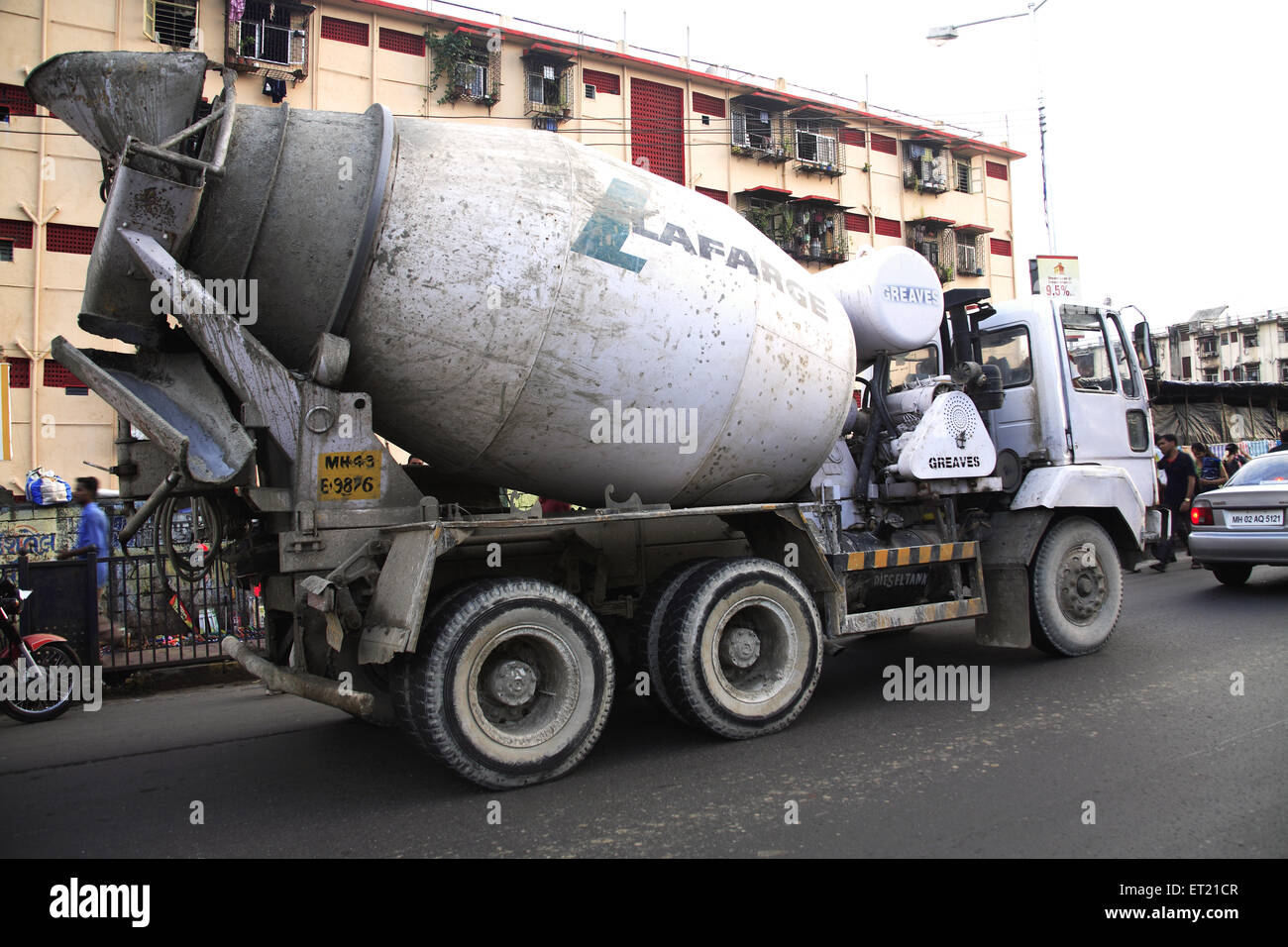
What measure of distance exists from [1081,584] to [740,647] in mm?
3215

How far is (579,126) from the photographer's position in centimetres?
2594

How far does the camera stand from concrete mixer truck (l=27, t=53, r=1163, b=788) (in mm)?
4027

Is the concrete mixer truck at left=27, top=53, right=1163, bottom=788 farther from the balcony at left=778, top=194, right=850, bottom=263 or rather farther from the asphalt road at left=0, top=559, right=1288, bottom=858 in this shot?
the balcony at left=778, top=194, right=850, bottom=263

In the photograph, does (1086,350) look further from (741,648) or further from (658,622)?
(658,622)

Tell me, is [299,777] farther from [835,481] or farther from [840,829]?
[835,481]

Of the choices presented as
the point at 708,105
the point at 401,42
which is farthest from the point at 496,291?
the point at 708,105

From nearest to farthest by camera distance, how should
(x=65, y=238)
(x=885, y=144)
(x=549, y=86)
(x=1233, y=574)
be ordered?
(x=1233, y=574)
(x=65, y=238)
(x=549, y=86)
(x=885, y=144)

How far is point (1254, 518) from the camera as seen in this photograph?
8.99m

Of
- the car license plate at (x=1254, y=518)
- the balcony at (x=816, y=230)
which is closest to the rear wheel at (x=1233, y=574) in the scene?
the car license plate at (x=1254, y=518)

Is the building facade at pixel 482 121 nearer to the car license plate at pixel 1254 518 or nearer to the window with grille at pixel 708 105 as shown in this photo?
the window with grille at pixel 708 105
